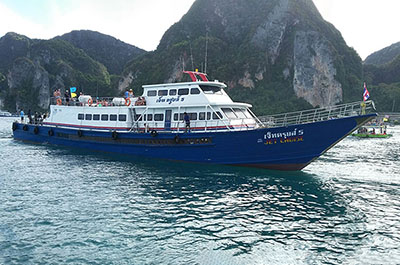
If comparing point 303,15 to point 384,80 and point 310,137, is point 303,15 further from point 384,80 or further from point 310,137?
point 310,137

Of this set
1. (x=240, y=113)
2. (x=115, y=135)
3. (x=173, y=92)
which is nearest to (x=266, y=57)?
(x=240, y=113)

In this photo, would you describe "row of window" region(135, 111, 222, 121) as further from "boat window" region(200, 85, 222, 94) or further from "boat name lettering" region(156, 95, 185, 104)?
"boat window" region(200, 85, 222, 94)

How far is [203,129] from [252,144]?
3.63 metres

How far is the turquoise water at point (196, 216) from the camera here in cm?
768

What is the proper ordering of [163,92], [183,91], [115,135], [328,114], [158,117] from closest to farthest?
[328,114]
[183,91]
[163,92]
[158,117]
[115,135]

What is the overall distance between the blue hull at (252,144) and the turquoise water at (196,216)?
2.83 feet

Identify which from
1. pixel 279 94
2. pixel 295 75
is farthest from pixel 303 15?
pixel 279 94

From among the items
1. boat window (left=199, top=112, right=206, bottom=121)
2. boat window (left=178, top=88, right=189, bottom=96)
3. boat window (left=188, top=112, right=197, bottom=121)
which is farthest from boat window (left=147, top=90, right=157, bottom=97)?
boat window (left=199, top=112, right=206, bottom=121)

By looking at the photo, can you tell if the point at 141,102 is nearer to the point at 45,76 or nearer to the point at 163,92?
the point at 163,92

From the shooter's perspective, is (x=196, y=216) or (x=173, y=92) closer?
(x=196, y=216)

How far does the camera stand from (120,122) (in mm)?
22281

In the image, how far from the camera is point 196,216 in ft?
33.4

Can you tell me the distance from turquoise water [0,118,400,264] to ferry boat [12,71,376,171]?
1.39 m

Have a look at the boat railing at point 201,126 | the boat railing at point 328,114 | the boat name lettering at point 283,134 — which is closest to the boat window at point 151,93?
the boat railing at point 201,126
